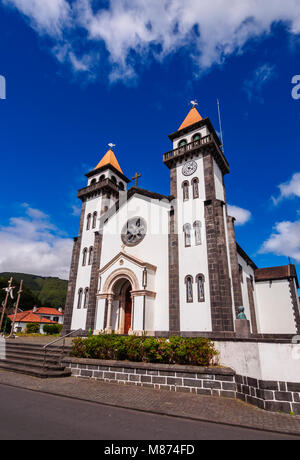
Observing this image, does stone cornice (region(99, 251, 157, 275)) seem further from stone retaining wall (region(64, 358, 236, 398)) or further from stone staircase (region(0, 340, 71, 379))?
stone retaining wall (region(64, 358, 236, 398))

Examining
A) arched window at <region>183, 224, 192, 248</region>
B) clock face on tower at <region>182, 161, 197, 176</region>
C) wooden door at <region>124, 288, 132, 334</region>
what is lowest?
wooden door at <region>124, 288, 132, 334</region>

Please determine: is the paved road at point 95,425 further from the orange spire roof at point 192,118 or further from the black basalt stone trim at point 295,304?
the orange spire roof at point 192,118

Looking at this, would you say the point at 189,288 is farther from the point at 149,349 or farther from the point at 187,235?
the point at 149,349

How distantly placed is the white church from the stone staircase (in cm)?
421

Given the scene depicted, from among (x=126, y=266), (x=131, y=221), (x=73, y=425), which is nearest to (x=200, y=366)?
(x=73, y=425)

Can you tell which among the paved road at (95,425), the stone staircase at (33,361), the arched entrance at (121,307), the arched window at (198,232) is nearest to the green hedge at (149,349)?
the stone staircase at (33,361)

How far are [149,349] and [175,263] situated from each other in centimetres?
790

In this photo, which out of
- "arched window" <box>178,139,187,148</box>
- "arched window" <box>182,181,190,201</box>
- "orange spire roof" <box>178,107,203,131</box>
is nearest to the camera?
"arched window" <box>182,181,190,201</box>

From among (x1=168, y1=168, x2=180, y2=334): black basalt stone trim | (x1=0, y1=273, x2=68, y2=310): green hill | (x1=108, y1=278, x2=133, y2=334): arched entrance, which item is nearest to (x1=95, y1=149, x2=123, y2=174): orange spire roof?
(x1=168, y1=168, x2=180, y2=334): black basalt stone trim

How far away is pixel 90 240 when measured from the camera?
23.4 metres

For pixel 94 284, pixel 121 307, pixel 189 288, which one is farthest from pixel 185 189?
pixel 94 284

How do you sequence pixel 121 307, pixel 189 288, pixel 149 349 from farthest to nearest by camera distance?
pixel 121 307
pixel 189 288
pixel 149 349

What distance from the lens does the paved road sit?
4652mm
